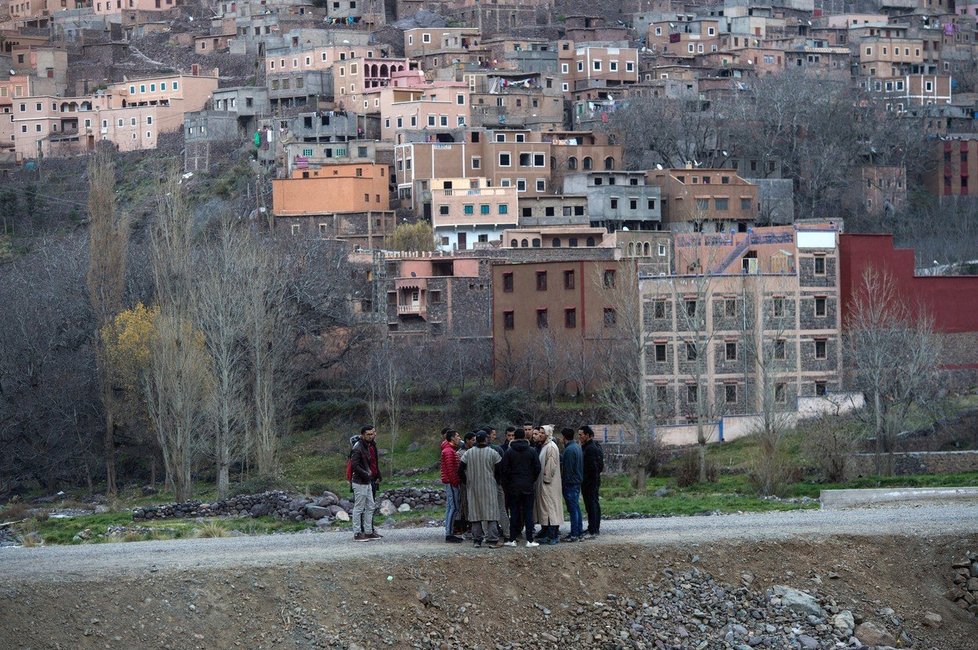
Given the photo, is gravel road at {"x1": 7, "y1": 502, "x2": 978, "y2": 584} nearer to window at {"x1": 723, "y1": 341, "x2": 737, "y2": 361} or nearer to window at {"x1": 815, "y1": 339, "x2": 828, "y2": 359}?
window at {"x1": 723, "y1": 341, "x2": 737, "y2": 361}

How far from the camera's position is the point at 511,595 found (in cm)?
2417

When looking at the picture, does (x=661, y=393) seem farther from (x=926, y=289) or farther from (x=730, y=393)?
(x=926, y=289)

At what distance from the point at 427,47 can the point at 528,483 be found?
8767cm

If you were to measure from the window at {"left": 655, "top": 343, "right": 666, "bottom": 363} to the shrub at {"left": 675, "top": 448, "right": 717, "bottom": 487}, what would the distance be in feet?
33.6

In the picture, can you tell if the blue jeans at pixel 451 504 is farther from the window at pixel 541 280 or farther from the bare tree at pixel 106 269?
the window at pixel 541 280

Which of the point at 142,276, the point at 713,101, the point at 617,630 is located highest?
the point at 713,101

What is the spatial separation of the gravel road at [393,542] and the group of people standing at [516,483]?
386 mm

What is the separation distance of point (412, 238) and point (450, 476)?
53076 mm

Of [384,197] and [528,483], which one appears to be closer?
[528,483]

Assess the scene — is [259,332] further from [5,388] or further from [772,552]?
[772,552]

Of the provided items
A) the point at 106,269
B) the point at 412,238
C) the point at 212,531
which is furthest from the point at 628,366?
the point at 412,238

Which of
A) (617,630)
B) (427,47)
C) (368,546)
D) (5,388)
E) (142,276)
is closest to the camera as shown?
(617,630)

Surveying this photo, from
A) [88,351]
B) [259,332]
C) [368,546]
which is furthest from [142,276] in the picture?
[368,546]

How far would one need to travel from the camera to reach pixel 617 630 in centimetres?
2412
